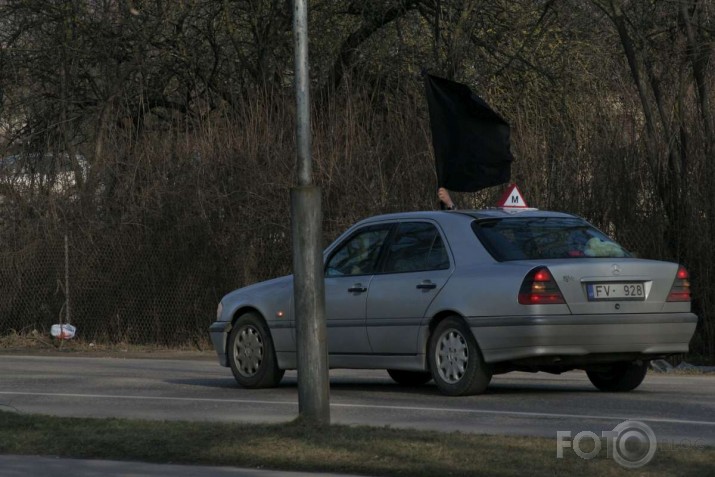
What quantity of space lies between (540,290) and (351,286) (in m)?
2.21

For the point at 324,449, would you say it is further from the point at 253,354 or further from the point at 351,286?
the point at 253,354

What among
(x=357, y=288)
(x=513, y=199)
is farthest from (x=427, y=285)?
(x=513, y=199)

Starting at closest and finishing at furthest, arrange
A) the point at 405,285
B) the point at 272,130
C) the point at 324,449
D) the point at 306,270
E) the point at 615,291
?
1. the point at 324,449
2. the point at 306,270
3. the point at 615,291
4. the point at 405,285
5. the point at 272,130

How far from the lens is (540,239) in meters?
12.6

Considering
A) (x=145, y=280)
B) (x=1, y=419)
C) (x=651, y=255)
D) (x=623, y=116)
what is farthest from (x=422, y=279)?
(x=145, y=280)

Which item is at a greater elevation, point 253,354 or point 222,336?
point 222,336

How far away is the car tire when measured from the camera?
45.4 feet

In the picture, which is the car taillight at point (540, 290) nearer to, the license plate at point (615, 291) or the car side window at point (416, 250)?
the license plate at point (615, 291)

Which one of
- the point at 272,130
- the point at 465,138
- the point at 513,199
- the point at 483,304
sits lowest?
the point at 483,304

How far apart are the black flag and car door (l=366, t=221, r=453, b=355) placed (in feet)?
18.4

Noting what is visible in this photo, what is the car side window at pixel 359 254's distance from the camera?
530 inches

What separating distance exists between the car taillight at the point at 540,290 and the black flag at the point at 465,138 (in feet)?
23.1

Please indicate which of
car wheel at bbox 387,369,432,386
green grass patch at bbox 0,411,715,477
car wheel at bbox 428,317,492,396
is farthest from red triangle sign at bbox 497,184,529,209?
green grass patch at bbox 0,411,715,477

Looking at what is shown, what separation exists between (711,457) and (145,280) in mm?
16222
